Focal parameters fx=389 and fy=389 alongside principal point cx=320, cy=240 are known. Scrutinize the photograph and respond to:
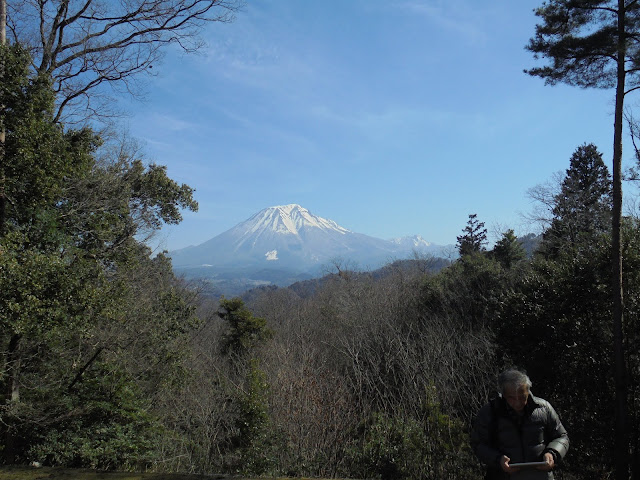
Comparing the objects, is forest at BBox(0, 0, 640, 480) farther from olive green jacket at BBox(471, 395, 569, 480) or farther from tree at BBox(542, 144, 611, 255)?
tree at BBox(542, 144, 611, 255)

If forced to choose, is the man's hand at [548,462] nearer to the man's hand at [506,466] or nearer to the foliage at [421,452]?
the man's hand at [506,466]

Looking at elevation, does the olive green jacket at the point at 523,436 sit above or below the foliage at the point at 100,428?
above

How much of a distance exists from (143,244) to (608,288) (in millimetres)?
11498

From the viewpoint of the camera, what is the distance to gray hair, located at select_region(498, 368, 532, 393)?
255 centimetres

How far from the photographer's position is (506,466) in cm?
247

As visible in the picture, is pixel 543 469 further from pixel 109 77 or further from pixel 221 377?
pixel 221 377

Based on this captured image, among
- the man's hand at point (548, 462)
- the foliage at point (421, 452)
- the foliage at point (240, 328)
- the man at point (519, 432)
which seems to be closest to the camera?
the man's hand at point (548, 462)

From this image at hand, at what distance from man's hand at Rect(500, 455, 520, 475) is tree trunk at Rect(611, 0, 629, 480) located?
5.33 m

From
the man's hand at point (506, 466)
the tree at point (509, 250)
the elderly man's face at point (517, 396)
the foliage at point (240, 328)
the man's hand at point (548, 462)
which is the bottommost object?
the foliage at point (240, 328)

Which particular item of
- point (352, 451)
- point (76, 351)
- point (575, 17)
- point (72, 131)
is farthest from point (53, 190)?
point (575, 17)

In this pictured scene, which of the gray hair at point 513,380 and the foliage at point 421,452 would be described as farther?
the foliage at point 421,452

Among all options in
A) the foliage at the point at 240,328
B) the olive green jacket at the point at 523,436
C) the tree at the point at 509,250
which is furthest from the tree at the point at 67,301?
the tree at the point at 509,250

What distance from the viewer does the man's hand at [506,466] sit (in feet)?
8.07

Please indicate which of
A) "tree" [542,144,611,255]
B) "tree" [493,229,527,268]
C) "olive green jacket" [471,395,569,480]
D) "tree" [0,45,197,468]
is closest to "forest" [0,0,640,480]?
"tree" [0,45,197,468]
